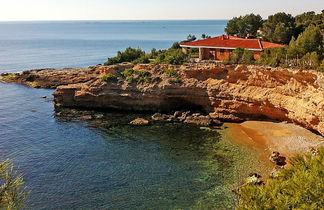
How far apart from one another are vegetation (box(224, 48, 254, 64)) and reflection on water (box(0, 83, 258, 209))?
12694 millimetres

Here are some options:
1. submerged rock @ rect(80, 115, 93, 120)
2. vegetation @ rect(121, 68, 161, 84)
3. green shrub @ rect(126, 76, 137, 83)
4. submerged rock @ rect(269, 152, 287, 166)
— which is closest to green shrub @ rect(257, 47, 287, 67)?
submerged rock @ rect(269, 152, 287, 166)

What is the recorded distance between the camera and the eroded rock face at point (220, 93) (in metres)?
34.0

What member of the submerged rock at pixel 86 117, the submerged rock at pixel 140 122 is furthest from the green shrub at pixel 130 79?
the submerged rock at pixel 86 117

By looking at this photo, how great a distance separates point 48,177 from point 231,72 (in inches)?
1047

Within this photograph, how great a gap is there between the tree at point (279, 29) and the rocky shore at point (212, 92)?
23.5 metres

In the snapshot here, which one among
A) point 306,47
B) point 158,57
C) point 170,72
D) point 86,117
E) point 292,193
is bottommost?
point 86,117

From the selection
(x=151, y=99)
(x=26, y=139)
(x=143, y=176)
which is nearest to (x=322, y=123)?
Result: (x=143, y=176)

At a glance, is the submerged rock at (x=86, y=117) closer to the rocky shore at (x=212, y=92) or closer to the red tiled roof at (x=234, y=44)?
the rocky shore at (x=212, y=92)

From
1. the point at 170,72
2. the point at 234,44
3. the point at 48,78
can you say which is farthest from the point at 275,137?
the point at 48,78

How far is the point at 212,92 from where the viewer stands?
42438 mm

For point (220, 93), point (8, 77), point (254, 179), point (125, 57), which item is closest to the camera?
point (254, 179)

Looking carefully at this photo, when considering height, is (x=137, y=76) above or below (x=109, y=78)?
above

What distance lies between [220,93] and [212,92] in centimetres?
125

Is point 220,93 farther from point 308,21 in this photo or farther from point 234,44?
point 308,21
